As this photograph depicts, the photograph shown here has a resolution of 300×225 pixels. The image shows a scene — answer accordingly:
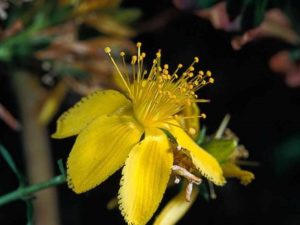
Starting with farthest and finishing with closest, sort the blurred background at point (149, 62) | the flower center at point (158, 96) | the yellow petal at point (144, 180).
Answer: the blurred background at point (149, 62) < the flower center at point (158, 96) < the yellow petal at point (144, 180)

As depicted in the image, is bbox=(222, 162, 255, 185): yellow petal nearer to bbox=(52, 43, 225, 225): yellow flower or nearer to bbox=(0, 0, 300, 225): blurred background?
bbox=(52, 43, 225, 225): yellow flower

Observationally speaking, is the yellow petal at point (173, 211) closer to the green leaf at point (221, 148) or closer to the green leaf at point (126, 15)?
the green leaf at point (221, 148)

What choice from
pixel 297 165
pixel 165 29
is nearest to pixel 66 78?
pixel 165 29

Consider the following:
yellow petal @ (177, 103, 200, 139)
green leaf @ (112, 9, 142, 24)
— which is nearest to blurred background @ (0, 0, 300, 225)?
green leaf @ (112, 9, 142, 24)

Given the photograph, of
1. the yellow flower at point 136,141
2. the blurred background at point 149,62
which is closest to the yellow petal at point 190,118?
the yellow flower at point 136,141

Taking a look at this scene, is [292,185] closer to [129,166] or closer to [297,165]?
[297,165]

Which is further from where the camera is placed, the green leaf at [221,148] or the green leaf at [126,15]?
the green leaf at [126,15]

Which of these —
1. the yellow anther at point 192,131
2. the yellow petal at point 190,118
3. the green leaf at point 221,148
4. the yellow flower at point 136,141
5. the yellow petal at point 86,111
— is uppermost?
the yellow petal at point 86,111

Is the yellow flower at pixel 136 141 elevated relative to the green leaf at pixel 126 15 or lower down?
elevated

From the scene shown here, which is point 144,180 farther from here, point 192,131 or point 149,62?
point 149,62
